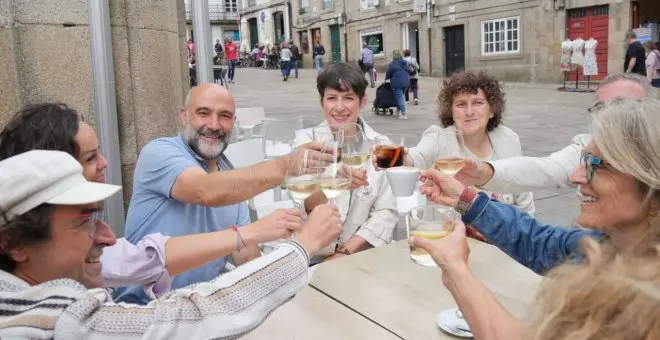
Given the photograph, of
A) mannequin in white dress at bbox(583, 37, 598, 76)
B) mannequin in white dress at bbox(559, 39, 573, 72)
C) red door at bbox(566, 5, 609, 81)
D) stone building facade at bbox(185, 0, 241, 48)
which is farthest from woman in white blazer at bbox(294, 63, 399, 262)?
stone building facade at bbox(185, 0, 241, 48)

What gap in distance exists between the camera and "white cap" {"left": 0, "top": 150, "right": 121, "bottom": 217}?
1087 mm

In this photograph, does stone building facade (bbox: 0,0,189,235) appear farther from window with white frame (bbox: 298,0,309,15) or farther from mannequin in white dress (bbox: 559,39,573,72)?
window with white frame (bbox: 298,0,309,15)

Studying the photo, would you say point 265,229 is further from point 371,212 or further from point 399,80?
point 399,80

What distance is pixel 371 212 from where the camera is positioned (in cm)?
301

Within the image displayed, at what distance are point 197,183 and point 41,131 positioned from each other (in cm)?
70

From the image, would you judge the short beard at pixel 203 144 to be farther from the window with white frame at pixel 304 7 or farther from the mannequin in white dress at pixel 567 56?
the window with white frame at pixel 304 7

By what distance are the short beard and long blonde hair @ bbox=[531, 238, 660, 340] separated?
5.90 feet

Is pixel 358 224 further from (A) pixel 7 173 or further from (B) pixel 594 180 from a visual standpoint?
(A) pixel 7 173

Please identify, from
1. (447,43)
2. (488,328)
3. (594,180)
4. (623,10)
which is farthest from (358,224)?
(447,43)

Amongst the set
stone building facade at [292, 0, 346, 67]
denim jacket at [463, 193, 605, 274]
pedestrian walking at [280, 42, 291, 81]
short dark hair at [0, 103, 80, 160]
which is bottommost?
denim jacket at [463, 193, 605, 274]

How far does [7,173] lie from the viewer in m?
1.09

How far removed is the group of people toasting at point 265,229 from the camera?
3.20 ft

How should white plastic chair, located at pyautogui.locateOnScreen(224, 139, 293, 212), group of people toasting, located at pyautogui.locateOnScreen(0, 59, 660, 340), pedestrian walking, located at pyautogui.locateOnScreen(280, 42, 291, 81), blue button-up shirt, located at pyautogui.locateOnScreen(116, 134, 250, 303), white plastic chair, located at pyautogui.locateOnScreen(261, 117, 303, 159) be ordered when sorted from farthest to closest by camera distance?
1. pedestrian walking, located at pyautogui.locateOnScreen(280, 42, 291, 81)
2. white plastic chair, located at pyautogui.locateOnScreen(261, 117, 303, 159)
3. white plastic chair, located at pyautogui.locateOnScreen(224, 139, 293, 212)
4. blue button-up shirt, located at pyautogui.locateOnScreen(116, 134, 250, 303)
5. group of people toasting, located at pyautogui.locateOnScreen(0, 59, 660, 340)

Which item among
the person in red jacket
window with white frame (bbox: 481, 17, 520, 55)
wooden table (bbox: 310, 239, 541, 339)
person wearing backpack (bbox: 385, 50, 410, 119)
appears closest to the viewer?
wooden table (bbox: 310, 239, 541, 339)
